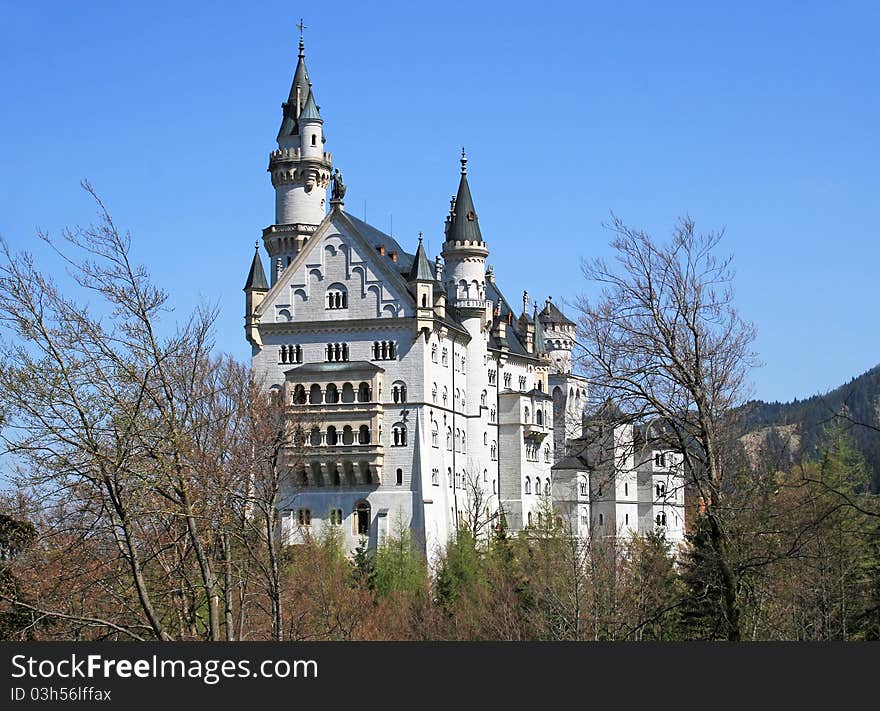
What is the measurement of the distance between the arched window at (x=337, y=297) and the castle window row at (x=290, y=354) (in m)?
3.95

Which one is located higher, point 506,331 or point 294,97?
point 294,97

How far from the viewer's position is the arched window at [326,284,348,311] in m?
100

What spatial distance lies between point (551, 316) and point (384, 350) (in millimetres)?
37859

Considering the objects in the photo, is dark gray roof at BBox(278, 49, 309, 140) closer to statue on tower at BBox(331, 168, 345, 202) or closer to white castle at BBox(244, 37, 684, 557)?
white castle at BBox(244, 37, 684, 557)

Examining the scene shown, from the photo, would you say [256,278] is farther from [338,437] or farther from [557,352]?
[557,352]

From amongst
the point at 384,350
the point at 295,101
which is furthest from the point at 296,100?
the point at 384,350

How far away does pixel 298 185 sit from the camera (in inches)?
4368

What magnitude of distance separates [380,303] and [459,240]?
11.9 meters

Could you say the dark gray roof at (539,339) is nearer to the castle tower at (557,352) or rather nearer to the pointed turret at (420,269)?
the castle tower at (557,352)

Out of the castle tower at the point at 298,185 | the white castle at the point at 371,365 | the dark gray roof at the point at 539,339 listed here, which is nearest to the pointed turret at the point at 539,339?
the dark gray roof at the point at 539,339

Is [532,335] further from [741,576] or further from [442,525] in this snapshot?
[741,576]

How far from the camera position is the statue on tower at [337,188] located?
100375mm

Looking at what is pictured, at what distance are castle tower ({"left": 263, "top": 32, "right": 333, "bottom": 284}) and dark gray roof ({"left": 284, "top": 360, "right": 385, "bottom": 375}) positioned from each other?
49.0 ft

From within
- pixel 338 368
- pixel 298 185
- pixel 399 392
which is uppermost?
pixel 298 185
